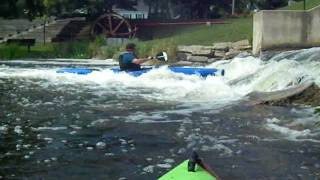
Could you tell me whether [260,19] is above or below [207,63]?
above

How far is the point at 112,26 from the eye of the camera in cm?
4794

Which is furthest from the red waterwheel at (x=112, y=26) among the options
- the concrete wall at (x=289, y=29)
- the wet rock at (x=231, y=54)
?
the concrete wall at (x=289, y=29)

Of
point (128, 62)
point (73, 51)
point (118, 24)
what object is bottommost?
point (73, 51)

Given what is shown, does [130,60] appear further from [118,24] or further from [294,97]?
[118,24]

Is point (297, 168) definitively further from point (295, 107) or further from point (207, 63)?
point (207, 63)

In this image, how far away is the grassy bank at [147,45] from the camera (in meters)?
29.8

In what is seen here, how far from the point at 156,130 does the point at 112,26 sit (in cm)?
3862

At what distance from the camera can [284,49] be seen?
71.9 ft

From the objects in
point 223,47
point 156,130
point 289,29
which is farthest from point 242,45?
point 156,130

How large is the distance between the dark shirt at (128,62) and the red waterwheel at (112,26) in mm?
27946

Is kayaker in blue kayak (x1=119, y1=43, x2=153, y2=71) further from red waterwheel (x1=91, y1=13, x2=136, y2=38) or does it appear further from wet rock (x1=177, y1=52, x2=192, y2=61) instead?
red waterwheel (x1=91, y1=13, x2=136, y2=38)

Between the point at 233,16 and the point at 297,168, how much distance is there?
145ft

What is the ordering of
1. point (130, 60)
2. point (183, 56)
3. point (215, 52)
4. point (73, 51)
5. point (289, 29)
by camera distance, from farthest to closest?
point (73, 51), point (183, 56), point (215, 52), point (289, 29), point (130, 60)

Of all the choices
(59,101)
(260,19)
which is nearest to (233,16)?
(260,19)
